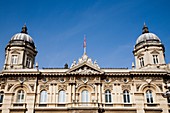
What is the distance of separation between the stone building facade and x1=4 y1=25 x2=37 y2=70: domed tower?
5.75 metres

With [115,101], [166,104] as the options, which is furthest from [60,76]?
[166,104]

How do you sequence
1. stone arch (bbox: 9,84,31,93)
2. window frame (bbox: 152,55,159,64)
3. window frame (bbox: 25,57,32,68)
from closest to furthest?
stone arch (bbox: 9,84,31,93) < window frame (bbox: 152,55,159,64) < window frame (bbox: 25,57,32,68)

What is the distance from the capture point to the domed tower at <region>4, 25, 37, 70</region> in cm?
4238

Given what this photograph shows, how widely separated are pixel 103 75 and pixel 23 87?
45.4ft

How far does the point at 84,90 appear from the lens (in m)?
35.9

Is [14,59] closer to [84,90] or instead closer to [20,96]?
[20,96]

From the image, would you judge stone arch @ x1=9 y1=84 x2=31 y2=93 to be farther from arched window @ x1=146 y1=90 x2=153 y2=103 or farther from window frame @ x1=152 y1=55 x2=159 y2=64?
window frame @ x1=152 y1=55 x2=159 y2=64

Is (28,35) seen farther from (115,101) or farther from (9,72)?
(115,101)

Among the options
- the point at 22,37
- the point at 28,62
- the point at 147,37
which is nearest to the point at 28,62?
the point at 28,62

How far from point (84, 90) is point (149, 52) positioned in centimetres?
1647

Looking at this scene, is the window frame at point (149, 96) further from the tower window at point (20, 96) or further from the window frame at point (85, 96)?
the tower window at point (20, 96)

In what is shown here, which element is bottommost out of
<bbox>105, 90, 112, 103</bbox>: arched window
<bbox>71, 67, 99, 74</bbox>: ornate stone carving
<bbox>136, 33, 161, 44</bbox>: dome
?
<bbox>105, 90, 112, 103</bbox>: arched window

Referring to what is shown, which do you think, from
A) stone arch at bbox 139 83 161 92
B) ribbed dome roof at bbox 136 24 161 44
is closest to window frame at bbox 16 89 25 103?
stone arch at bbox 139 83 161 92

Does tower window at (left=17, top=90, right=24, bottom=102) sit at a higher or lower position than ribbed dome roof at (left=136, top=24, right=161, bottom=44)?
lower
